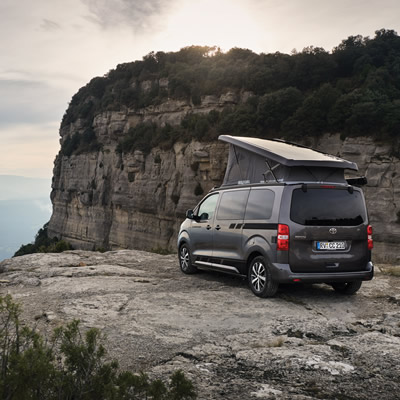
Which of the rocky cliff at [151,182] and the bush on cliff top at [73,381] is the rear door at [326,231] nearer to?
the bush on cliff top at [73,381]

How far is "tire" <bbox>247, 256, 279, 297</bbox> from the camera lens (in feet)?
22.1

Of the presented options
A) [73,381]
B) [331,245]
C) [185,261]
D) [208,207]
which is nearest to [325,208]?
[331,245]

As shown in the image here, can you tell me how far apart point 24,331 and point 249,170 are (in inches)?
231

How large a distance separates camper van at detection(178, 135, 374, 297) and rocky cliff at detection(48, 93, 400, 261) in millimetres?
22538

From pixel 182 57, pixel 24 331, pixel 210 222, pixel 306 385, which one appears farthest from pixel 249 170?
pixel 182 57

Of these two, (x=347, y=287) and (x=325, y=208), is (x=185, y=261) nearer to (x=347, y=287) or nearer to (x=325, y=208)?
(x=347, y=287)

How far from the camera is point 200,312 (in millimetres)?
5977

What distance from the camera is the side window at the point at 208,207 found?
8741 millimetres

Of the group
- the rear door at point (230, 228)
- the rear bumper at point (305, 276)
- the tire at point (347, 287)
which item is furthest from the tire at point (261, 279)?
the tire at point (347, 287)

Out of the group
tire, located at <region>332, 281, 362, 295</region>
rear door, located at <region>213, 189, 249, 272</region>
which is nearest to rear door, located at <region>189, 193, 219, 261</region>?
rear door, located at <region>213, 189, 249, 272</region>

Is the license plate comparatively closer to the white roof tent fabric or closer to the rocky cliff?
the white roof tent fabric

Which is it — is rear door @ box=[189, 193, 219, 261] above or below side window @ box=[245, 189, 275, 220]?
below

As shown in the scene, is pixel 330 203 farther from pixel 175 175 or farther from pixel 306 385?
pixel 175 175

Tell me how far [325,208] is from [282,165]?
1056 mm
